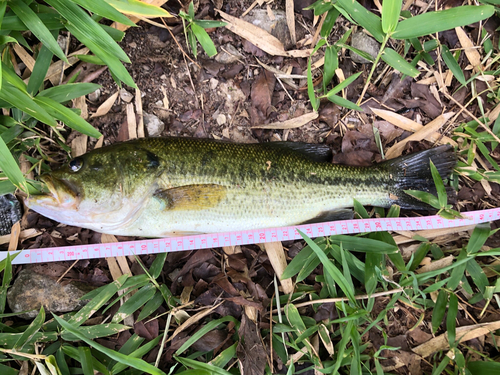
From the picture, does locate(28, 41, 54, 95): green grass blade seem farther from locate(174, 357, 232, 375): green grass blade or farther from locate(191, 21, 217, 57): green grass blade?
locate(174, 357, 232, 375): green grass blade

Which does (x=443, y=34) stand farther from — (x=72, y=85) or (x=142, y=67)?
(x=72, y=85)

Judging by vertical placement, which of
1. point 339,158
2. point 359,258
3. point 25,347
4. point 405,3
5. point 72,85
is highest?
point 405,3

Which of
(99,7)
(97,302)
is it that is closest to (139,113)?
(99,7)

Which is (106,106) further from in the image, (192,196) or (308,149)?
(308,149)

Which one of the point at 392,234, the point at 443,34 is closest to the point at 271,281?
the point at 392,234

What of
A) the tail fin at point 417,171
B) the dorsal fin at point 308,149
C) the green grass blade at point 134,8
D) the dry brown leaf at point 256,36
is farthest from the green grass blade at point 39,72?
the tail fin at point 417,171

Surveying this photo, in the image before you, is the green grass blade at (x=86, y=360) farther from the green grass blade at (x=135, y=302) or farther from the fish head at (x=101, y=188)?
the fish head at (x=101, y=188)
